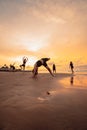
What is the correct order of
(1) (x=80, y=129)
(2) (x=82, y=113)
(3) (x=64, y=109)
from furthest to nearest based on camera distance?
(3) (x=64, y=109)
(2) (x=82, y=113)
(1) (x=80, y=129)

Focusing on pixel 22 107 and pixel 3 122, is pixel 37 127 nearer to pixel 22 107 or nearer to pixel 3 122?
pixel 3 122

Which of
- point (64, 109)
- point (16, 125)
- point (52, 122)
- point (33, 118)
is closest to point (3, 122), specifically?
point (16, 125)

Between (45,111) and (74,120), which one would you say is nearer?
(74,120)

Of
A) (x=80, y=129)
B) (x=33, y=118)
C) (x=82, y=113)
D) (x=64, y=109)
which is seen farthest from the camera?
(x=64, y=109)

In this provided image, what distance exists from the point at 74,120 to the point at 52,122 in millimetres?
472

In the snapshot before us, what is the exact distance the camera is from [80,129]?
3.39m

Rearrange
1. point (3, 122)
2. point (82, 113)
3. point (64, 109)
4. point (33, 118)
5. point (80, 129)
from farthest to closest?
point (64, 109), point (82, 113), point (33, 118), point (3, 122), point (80, 129)

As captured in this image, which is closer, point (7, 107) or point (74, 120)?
point (74, 120)

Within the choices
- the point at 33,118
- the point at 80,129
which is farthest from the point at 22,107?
the point at 80,129

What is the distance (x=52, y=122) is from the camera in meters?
3.80

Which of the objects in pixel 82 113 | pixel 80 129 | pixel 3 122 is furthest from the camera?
pixel 82 113

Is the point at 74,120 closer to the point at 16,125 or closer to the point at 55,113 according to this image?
the point at 55,113

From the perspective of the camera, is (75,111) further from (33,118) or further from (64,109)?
(33,118)

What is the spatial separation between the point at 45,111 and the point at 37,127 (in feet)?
3.98
